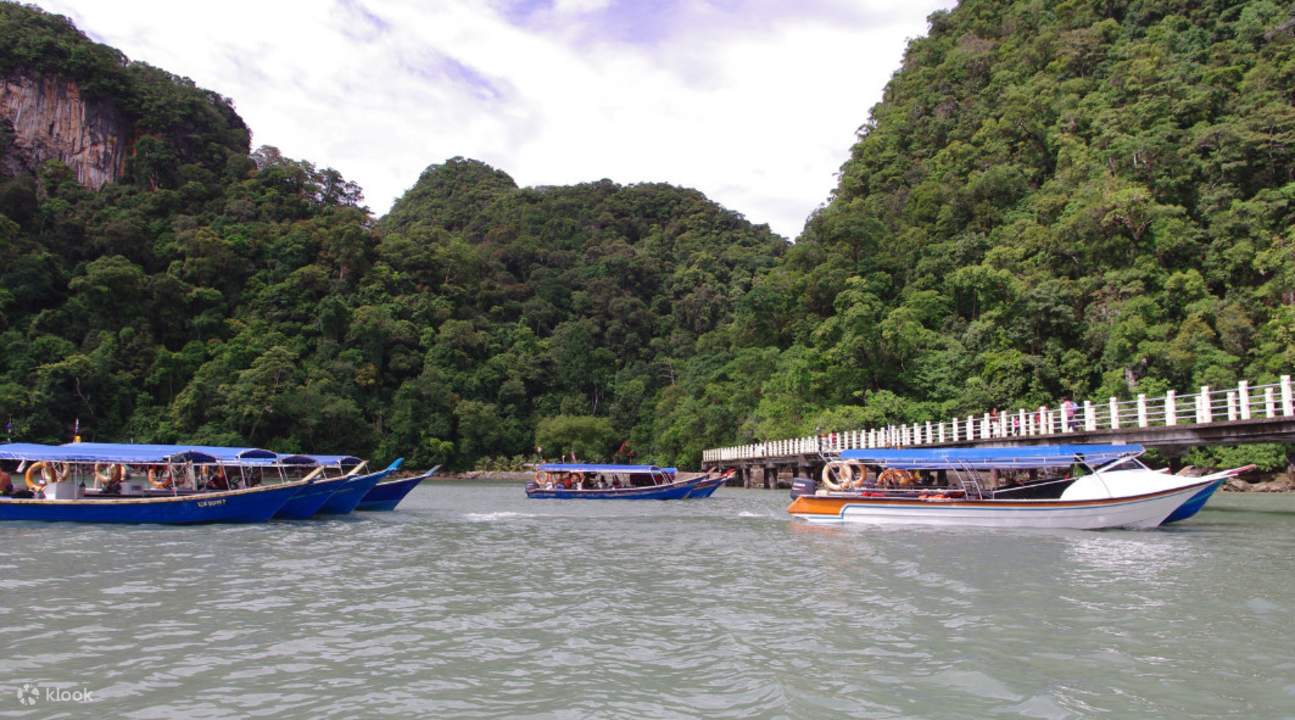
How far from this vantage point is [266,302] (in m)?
70.4

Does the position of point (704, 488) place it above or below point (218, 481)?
below

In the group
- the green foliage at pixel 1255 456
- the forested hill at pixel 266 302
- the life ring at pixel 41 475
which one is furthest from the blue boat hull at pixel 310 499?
the forested hill at pixel 266 302

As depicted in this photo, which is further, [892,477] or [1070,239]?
[1070,239]

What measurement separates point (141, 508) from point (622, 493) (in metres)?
18.9

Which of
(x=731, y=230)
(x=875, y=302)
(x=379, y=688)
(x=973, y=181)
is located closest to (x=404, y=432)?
(x=875, y=302)

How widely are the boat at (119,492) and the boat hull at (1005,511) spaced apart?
45.7 feet

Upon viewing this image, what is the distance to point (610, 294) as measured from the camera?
91.9 metres

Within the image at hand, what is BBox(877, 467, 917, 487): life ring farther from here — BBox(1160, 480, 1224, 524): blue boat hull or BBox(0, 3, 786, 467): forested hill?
BBox(0, 3, 786, 467): forested hill

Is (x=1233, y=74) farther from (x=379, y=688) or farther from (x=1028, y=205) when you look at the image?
(x=379, y=688)

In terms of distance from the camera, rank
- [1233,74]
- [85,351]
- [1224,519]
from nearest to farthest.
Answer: [1224,519] < [1233,74] < [85,351]

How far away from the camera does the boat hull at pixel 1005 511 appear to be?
61.4ft

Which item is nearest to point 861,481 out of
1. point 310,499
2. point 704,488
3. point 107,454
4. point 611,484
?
point 704,488

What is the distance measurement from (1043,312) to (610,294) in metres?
56.6

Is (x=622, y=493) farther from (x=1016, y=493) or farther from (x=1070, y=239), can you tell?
(x=1070, y=239)
